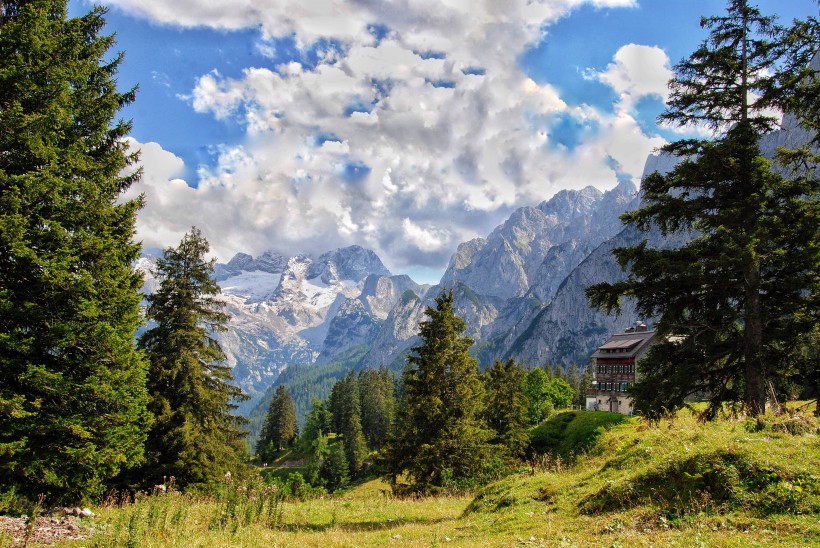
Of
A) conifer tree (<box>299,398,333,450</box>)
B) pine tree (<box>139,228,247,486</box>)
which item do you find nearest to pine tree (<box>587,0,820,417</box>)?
pine tree (<box>139,228,247,486</box>)

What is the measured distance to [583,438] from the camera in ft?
155

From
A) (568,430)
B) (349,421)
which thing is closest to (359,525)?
(568,430)

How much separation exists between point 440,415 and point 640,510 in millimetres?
18703

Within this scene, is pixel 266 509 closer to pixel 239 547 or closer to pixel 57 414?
pixel 239 547

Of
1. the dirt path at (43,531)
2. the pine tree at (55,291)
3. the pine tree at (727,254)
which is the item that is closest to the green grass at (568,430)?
the pine tree at (727,254)

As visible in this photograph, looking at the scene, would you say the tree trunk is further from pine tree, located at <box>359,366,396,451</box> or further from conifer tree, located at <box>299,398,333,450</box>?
conifer tree, located at <box>299,398,333,450</box>

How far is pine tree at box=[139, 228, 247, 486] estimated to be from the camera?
A: 2188 cm

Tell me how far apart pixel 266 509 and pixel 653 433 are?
10.4 m

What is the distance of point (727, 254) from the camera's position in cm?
1323

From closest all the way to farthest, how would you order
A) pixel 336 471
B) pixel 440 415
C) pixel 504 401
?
pixel 440 415 → pixel 504 401 → pixel 336 471

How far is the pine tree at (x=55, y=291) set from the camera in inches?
464

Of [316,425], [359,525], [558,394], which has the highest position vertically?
[359,525]

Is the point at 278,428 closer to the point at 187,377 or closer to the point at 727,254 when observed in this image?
the point at 187,377

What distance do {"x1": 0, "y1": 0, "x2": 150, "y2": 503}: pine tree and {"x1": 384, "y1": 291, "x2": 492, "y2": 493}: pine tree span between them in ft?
49.6
